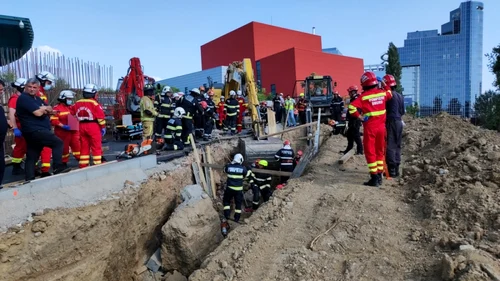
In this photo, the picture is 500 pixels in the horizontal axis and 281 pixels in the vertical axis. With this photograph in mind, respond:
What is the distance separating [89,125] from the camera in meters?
5.96

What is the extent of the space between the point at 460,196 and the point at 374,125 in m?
1.61

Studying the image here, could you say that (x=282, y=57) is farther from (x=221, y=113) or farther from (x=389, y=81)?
(x=389, y=81)

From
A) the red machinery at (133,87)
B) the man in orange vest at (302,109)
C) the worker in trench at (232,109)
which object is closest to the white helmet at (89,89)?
the worker in trench at (232,109)

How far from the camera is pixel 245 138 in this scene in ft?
35.8

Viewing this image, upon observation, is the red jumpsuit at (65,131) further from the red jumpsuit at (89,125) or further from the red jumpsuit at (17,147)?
the red jumpsuit at (17,147)

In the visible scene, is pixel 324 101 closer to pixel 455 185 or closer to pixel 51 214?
pixel 455 185

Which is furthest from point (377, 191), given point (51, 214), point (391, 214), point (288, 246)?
point (51, 214)

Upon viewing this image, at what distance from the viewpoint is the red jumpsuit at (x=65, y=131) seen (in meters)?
5.95

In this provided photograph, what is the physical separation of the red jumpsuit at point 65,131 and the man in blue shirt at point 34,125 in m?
0.59

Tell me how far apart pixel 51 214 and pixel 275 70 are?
2808cm

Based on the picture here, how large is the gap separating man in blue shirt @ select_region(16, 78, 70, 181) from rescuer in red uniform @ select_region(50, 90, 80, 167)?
0.52 meters

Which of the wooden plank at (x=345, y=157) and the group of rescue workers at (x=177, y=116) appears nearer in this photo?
the wooden plank at (x=345, y=157)

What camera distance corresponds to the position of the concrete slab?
4.31 meters

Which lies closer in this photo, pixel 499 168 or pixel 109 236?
pixel 499 168
